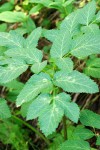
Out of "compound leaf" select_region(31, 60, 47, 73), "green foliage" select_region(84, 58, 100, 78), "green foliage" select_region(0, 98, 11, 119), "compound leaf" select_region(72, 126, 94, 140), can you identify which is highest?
"compound leaf" select_region(31, 60, 47, 73)

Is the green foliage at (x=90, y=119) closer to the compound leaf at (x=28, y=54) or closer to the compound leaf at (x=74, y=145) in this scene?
the compound leaf at (x=74, y=145)

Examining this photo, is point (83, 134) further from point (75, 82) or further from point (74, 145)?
point (75, 82)

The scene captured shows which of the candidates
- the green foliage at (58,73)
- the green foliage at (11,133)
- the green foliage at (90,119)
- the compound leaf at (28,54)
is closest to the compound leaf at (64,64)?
the green foliage at (58,73)

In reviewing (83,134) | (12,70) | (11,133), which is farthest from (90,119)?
(11,133)

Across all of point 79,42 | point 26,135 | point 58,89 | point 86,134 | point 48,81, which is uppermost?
point 79,42

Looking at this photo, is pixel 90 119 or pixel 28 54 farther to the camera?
pixel 90 119

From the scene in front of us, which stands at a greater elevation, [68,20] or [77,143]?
[68,20]

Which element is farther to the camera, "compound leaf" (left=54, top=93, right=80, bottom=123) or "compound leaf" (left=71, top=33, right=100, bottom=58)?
"compound leaf" (left=71, top=33, right=100, bottom=58)

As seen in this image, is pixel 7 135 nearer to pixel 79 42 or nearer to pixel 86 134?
pixel 86 134

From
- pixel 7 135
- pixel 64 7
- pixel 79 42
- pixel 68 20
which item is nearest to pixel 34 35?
pixel 68 20

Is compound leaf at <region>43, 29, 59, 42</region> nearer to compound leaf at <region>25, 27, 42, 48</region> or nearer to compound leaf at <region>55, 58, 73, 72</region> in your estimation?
compound leaf at <region>25, 27, 42, 48</region>

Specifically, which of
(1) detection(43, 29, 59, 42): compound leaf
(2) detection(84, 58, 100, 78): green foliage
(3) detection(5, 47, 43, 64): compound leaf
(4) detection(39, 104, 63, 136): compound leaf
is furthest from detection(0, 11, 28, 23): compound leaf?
(4) detection(39, 104, 63, 136): compound leaf
